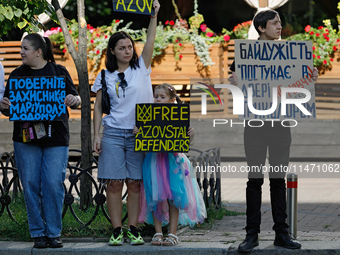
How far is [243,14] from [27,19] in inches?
449

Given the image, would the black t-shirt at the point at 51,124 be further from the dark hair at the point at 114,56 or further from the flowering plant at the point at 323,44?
the flowering plant at the point at 323,44

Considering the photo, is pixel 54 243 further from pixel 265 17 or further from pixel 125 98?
pixel 265 17

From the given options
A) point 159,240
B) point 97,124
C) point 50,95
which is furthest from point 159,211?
point 50,95

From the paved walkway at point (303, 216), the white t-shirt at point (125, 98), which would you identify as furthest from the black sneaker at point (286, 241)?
the white t-shirt at point (125, 98)

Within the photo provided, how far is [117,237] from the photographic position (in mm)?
4684

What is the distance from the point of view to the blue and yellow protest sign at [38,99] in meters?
4.62

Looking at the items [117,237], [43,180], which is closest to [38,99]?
[43,180]

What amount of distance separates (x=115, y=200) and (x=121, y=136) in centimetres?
60

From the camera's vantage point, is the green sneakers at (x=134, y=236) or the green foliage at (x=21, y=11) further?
the green foliage at (x=21, y=11)

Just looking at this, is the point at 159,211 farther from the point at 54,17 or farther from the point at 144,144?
the point at 54,17

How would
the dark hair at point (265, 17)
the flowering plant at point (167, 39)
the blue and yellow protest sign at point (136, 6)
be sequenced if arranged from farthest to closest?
1. the flowering plant at point (167, 39)
2. the blue and yellow protest sign at point (136, 6)
3. the dark hair at point (265, 17)

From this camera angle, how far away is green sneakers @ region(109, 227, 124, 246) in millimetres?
4668

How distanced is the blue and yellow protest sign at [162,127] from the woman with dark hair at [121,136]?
4.0 inches

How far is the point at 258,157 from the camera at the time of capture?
4.49m
